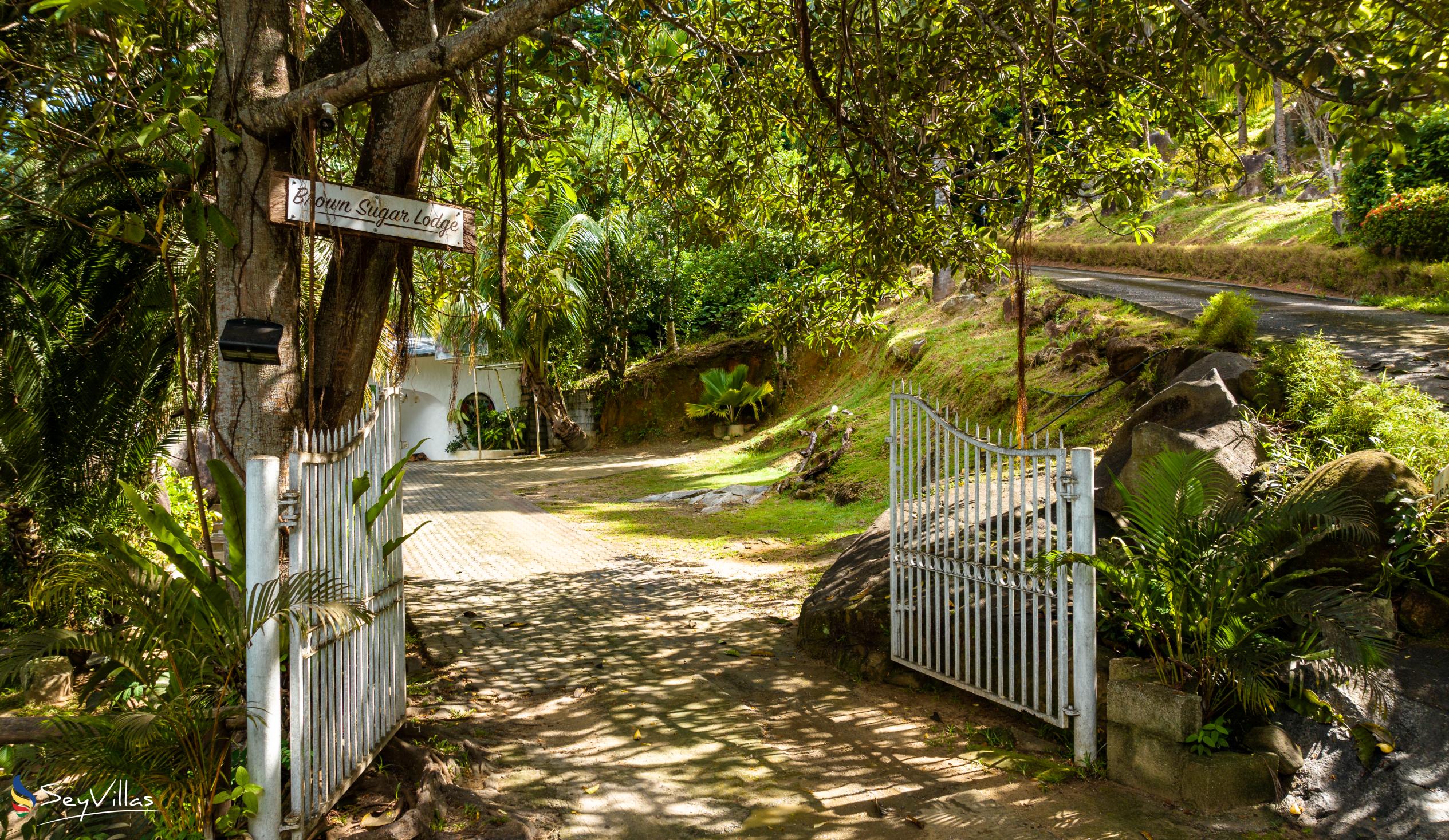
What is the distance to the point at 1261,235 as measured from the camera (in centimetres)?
2331

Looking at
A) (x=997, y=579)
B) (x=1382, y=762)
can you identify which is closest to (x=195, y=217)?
Answer: (x=997, y=579)

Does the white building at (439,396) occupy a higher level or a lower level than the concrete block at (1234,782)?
higher

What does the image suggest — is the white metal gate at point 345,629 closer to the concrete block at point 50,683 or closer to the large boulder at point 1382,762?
the concrete block at point 50,683

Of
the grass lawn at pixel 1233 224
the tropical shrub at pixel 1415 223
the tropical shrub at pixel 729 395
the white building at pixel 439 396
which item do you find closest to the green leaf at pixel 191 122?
the tropical shrub at pixel 1415 223

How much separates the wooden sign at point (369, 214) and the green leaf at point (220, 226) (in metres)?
0.26

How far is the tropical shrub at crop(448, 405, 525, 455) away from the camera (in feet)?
90.1

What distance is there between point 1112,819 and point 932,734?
128 cm

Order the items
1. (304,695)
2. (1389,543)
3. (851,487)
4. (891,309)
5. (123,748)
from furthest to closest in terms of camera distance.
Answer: (891,309) < (851,487) < (1389,543) < (304,695) < (123,748)

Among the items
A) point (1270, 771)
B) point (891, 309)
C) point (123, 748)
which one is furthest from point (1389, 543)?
point (891, 309)

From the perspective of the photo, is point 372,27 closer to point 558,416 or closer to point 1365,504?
point 1365,504

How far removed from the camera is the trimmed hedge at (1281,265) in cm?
1524

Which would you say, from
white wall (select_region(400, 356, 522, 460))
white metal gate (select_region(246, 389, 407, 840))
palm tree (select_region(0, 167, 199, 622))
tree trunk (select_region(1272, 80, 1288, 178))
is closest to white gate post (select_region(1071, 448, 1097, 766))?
white metal gate (select_region(246, 389, 407, 840))

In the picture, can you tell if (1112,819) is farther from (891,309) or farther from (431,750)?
(891,309)

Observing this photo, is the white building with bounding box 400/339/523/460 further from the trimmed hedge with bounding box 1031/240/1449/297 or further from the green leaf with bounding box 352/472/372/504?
the green leaf with bounding box 352/472/372/504
